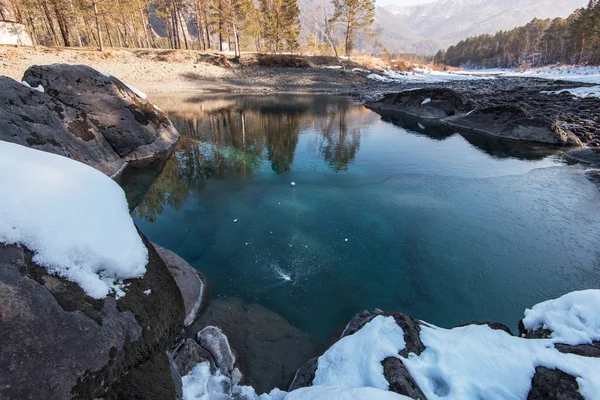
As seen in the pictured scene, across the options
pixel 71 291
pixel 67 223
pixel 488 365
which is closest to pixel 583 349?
pixel 488 365

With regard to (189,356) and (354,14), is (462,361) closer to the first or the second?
(189,356)

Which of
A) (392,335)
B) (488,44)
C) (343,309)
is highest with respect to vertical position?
(488,44)

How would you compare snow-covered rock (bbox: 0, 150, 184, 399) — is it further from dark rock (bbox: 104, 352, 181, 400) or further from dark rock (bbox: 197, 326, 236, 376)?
dark rock (bbox: 197, 326, 236, 376)

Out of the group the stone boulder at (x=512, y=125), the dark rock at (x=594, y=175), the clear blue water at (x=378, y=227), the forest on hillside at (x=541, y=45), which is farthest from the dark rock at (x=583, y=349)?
the forest on hillside at (x=541, y=45)

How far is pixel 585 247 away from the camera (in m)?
6.89

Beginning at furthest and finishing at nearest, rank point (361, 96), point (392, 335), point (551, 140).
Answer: point (361, 96) < point (551, 140) < point (392, 335)

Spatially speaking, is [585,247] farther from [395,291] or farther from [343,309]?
[343,309]

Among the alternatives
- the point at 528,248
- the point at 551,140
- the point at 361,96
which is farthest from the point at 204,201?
the point at 361,96

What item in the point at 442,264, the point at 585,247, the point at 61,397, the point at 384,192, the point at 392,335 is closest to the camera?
the point at 61,397

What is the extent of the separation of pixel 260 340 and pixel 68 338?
8.87 feet

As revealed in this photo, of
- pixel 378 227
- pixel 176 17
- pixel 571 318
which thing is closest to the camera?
pixel 571 318

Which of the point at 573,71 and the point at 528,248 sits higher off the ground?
the point at 573,71

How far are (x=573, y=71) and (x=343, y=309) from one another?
7231 cm

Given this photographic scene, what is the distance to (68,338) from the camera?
2428 millimetres
